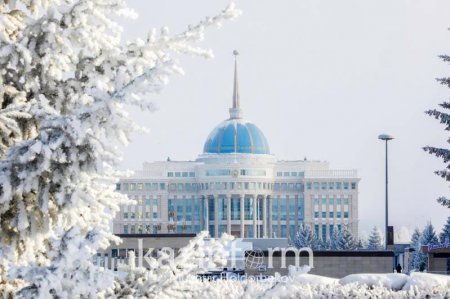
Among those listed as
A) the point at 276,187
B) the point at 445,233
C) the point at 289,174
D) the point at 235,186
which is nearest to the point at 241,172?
the point at 235,186

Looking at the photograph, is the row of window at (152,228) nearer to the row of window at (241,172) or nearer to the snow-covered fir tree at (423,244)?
the row of window at (241,172)

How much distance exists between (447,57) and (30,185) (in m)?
34.9

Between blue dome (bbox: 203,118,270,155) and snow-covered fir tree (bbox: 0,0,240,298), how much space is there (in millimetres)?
171225

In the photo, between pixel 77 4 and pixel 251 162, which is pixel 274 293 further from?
pixel 251 162

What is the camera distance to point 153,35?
6980 millimetres

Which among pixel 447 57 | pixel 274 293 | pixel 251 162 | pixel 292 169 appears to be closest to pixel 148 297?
pixel 274 293

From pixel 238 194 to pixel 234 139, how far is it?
991cm

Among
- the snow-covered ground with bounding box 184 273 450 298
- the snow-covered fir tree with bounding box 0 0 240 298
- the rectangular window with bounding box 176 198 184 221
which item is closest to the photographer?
the snow-covered fir tree with bounding box 0 0 240 298

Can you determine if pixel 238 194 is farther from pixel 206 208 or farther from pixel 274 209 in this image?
pixel 274 209

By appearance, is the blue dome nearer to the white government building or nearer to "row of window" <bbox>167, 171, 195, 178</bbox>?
the white government building

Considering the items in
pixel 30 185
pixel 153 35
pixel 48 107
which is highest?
pixel 153 35

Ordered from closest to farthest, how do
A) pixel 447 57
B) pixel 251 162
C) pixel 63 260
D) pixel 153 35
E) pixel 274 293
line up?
pixel 63 260, pixel 274 293, pixel 153 35, pixel 447 57, pixel 251 162

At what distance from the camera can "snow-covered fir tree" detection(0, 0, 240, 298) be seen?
620cm

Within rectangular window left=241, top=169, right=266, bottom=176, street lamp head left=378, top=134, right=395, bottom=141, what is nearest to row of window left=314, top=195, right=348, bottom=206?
rectangular window left=241, top=169, right=266, bottom=176
